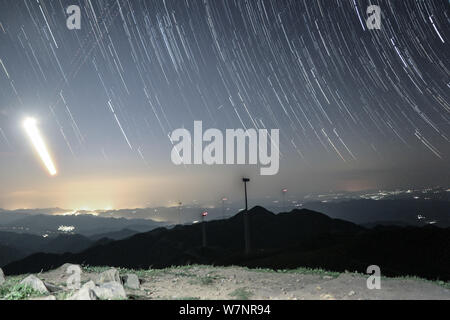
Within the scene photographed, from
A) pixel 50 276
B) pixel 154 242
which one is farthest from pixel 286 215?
pixel 50 276

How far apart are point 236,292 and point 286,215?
89813 millimetres

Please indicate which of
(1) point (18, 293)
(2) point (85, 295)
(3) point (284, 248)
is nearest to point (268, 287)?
(2) point (85, 295)

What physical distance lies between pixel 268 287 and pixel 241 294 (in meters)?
1.79

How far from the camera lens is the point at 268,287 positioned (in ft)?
39.3

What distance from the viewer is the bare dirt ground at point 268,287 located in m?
10.4

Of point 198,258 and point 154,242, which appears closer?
point 198,258

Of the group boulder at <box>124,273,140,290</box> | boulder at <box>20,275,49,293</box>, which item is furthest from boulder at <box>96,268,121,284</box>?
boulder at <box>20,275,49,293</box>

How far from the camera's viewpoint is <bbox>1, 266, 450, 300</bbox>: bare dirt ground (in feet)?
34.1

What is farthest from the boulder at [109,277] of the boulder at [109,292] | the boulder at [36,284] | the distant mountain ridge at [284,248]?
the distant mountain ridge at [284,248]

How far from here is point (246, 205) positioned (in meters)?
52.9

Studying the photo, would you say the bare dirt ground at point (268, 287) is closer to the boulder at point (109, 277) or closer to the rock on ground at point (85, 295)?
the boulder at point (109, 277)

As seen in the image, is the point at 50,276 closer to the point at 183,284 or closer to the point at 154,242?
the point at 183,284

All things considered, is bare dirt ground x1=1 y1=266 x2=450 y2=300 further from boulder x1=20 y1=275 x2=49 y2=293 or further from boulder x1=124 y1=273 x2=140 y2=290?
boulder x1=20 y1=275 x2=49 y2=293

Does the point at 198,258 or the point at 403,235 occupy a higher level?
the point at 403,235
